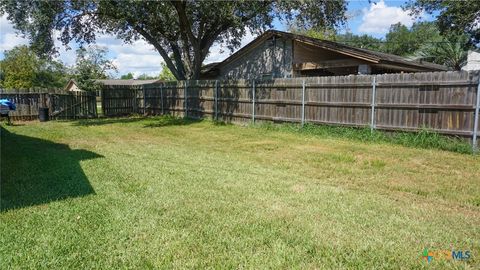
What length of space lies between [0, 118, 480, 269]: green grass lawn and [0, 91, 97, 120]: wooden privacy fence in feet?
36.5

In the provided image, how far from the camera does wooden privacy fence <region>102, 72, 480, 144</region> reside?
835cm

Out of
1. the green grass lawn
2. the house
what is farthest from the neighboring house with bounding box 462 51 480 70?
the green grass lawn

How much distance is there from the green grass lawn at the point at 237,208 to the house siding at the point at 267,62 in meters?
8.42

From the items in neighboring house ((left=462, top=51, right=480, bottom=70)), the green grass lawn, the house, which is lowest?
the green grass lawn

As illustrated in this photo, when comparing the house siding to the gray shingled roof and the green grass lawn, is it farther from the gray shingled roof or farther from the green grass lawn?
→ the green grass lawn

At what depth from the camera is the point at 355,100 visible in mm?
10352

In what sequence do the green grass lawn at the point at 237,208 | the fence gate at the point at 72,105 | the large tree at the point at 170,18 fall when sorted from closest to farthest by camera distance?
the green grass lawn at the point at 237,208 < the large tree at the point at 170,18 < the fence gate at the point at 72,105

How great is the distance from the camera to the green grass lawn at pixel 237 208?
10.2 feet

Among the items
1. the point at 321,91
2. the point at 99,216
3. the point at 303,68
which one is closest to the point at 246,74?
the point at 303,68

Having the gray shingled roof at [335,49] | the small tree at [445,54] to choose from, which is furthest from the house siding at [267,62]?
the small tree at [445,54]

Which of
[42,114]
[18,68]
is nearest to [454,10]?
[42,114]

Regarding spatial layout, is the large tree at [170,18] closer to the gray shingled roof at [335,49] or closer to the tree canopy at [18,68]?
the gray shingled roof at [335,49]

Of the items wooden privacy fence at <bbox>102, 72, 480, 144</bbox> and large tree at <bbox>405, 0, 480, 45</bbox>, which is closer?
wooden privacy fence at <bbox>102, 72, 480, 144</bbox>

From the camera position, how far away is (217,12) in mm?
14430
